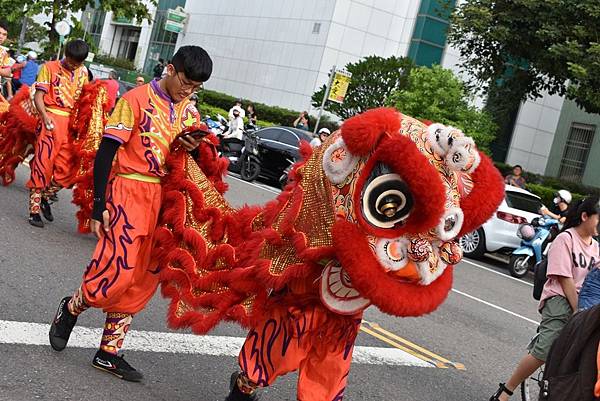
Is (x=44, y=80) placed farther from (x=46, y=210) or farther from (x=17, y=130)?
(x=17, y=130)

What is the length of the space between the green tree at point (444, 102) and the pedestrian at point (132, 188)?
21896 mm

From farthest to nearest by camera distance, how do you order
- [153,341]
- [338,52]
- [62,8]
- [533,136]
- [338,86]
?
1. [338,52]
2. [533,136]
3. [338,86]
4. [62,8]
5. [153,341]

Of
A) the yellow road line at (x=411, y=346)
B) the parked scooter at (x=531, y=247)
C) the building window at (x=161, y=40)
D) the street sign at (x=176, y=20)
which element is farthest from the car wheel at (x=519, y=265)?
the building window at (x=161, y=40)

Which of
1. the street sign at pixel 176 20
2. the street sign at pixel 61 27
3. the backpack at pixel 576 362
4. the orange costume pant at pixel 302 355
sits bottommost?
the orange costume pant at pixel 302 355

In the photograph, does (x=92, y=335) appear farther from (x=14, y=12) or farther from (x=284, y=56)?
(x=284, y=56)

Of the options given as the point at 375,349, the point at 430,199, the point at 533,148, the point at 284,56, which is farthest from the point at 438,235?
the point at 284,56

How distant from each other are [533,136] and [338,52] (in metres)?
9.76

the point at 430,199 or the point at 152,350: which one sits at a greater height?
the point at 430,199

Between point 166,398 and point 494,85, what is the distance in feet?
76.6

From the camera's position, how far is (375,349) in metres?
7.26

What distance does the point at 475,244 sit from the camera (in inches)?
642

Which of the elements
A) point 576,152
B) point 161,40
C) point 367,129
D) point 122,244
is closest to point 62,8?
point 576,152

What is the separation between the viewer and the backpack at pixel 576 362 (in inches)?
140

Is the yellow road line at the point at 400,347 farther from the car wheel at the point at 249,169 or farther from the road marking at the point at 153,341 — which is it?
the car wheel at the point at 249,169
